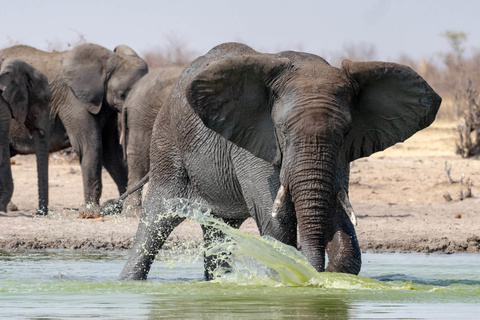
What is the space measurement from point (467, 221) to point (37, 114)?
5168 mm

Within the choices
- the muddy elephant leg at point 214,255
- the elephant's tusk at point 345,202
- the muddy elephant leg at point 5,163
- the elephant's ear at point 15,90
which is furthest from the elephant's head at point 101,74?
the elephant's tusk at point 345,202

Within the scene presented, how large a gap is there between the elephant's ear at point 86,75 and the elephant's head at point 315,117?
25.1ft

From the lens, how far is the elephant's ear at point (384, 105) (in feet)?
19.4

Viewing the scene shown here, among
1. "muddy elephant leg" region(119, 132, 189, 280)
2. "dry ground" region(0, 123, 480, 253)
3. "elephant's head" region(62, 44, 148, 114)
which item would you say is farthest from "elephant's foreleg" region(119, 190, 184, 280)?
"elephant's head" region(62, 44, 148, 114)

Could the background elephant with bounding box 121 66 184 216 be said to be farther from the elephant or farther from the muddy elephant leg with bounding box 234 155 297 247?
the muddy elephant leg with bounding box 234 155 297 247

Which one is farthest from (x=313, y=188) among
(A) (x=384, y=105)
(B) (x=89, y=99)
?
(B) (x=89, y=99)

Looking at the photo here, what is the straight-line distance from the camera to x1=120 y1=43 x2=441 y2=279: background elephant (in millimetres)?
5523

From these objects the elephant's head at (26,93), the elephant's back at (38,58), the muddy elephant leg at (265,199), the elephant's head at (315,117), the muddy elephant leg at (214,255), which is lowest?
the muddy elephant leg at (214,255)

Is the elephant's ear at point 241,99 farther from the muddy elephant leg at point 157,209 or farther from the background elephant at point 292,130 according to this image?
the muddy elephant leg at point 157,209

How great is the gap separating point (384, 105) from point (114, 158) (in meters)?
8.45

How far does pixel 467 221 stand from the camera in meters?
11.0

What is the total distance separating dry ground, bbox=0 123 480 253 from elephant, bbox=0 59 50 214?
0.35 m

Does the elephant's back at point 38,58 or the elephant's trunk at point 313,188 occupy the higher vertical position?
the elephant's back at point 38,58

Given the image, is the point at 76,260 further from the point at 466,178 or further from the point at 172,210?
the point at 466,178
